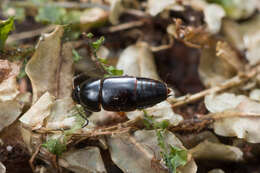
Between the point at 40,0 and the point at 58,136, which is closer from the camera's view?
the point at 58,136

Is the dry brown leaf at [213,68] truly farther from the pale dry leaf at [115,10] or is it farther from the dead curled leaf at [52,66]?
the dead curled leaf at [52,66]

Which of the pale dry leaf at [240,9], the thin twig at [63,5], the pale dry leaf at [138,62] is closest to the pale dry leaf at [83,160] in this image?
the pale dry leaf at [138,62]

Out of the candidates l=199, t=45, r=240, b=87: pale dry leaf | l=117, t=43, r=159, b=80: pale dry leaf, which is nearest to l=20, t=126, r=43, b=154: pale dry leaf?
l=117, t=43, r=159, b=80: pale dry leaf

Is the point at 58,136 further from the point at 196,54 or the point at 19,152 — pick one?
the point at 196,54

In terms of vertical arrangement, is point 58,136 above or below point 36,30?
below

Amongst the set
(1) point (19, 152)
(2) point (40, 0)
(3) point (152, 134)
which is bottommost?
(1) point (19, 152)

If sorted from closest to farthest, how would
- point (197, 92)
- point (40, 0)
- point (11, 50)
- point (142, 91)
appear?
point (142, 91) → point (11, 50) → point (197, 92) → point (40, 0)

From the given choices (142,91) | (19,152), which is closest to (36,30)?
(19,152)
